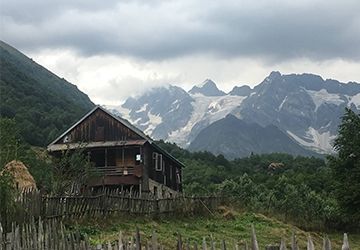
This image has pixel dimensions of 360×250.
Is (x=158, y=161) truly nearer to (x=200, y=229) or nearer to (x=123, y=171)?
(x=123, y=171)

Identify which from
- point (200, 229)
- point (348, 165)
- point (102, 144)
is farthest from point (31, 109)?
point (200, 229)

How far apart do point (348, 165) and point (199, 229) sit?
552 inches

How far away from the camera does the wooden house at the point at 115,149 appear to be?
130 feet

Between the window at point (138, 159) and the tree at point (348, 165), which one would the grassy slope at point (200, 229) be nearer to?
the tree at point (348, 165)

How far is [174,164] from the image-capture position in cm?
4856

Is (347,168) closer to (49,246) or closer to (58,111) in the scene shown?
(49,246)

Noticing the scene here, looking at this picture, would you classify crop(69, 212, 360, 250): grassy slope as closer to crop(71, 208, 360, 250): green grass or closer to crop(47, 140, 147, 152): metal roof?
crop(71, 208, 360, 250): green grass

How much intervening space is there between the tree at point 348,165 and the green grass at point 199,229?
2373mm

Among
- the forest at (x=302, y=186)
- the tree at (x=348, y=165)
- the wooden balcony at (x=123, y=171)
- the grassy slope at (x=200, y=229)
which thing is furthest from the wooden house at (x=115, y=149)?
the tree at (x=348, y=165)

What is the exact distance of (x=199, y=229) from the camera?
71.7 feet

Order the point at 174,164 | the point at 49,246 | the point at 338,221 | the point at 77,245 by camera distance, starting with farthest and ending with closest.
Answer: the point at 174,164
the point at 338,221
the point at 49,246
the point at 77,245

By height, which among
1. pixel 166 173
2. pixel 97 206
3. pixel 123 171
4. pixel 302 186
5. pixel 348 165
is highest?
pixel 166 173

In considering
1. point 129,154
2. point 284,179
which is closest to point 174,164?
point 129,154

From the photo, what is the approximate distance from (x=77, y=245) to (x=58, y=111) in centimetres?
6964
